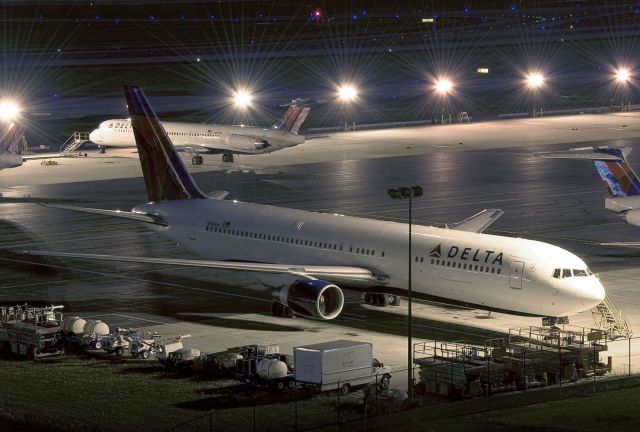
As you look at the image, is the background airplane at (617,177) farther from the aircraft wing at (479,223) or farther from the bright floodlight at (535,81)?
the bright floodlight at (535,81)

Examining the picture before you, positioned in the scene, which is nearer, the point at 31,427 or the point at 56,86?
the point at 31,427

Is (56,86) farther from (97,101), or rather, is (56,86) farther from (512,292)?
(512,292)

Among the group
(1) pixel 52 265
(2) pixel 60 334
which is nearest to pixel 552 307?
(2) pixel 60 334

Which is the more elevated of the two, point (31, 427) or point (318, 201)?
point (318, 201)

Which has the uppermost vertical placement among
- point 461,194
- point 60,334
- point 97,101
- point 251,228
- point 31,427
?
point 97,101

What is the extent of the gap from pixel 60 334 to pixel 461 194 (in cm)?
4938

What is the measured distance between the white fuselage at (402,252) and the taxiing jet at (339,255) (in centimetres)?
5

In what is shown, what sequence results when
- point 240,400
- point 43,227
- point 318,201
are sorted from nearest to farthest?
point 240,400 < point 43,227 < point 318,201

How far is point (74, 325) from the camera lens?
54.0 m

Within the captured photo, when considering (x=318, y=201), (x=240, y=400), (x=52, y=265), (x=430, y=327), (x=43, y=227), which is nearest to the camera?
(x=240, y=400)

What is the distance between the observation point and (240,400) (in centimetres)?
4550

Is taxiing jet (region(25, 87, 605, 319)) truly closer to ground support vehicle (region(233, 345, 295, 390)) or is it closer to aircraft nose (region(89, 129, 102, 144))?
ground support vehicle (region(233, 345, 295, 390))

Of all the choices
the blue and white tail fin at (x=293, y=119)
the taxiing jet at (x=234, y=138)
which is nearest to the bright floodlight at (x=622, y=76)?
the taxiing jet at (x=234, y=138)

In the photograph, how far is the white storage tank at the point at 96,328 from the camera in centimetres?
5319
